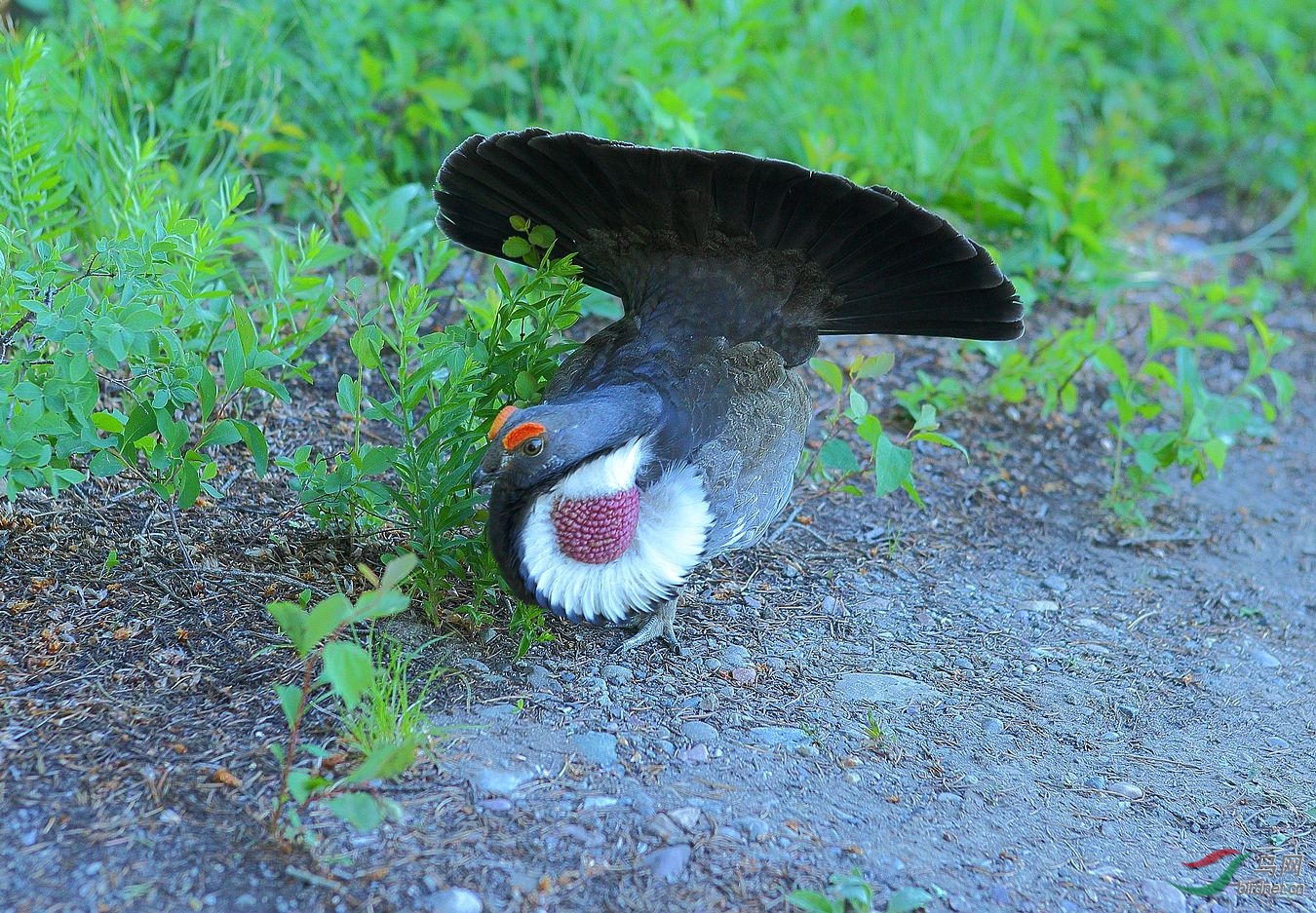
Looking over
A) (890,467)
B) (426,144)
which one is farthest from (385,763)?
(426,144)

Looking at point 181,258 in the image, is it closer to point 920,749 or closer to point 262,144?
point 262,144

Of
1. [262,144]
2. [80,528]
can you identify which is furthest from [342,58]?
[80,528]

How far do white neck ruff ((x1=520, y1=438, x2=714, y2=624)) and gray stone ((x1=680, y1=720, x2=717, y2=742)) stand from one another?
33cm

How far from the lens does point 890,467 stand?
156 inches

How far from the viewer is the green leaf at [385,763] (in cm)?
251

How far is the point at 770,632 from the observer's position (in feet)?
12.4

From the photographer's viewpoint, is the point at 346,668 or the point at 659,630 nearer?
the point at 346,668

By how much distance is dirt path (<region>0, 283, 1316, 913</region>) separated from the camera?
2580 mm

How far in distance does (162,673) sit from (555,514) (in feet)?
3.39

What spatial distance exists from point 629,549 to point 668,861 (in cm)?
86

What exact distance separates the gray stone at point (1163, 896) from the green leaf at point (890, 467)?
144 cm

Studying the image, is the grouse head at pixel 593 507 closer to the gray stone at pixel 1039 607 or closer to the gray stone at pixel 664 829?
the gray stone at pixel 664 829

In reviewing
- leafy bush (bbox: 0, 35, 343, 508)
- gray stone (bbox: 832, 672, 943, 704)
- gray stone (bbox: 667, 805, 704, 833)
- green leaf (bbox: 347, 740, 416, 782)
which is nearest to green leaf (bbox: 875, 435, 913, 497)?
gray stone (bbox: 832, 672, 943, 704)

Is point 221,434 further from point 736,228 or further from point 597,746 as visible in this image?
point 736,228
